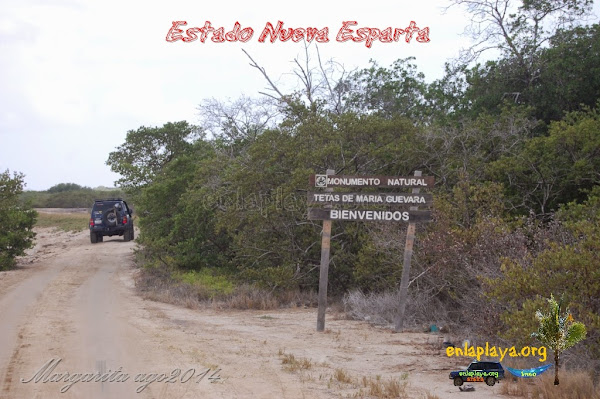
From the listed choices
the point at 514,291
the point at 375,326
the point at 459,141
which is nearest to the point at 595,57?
the point at 459,141

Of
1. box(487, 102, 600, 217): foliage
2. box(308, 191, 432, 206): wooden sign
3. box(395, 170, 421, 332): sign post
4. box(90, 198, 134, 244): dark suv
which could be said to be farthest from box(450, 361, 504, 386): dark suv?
box(90, 198, 134, 244): dark suv

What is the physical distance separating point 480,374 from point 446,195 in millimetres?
6783

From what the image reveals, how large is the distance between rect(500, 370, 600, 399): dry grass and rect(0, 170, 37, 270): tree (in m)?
19.8

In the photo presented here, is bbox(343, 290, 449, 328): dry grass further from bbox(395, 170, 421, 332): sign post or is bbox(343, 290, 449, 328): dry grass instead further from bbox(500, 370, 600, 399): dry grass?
bbox(500, 370, 600, 399): dry grass

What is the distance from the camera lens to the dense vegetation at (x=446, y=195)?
30.8ft

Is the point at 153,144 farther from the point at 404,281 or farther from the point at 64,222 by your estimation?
the point at 404,281

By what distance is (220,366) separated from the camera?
8492 mm

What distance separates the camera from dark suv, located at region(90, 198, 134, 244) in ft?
98.1

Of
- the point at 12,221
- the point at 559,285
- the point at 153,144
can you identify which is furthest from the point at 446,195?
the point at 153,144

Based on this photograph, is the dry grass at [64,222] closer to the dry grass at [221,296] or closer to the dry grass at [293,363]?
the dry grass at [221,296]

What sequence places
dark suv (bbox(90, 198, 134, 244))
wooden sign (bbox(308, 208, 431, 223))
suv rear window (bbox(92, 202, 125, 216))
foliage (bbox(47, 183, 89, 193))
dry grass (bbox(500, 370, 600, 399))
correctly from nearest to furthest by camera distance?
dry grass (bbox(500, 370, 600, 399)) < wooden sign (bbox(308, 208, 431, 223)) < suv rear window (bbox(92, 202, 125, 216)) < dark suv (bbox(90, 198, 134, 244)) < foliage (bbox(47, 183, 89, 193))

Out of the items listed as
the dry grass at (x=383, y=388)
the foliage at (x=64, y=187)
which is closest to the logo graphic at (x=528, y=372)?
the dry grass at (x=383, y=388)

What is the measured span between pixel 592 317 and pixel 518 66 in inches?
639

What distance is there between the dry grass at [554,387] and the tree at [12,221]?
778 inches
